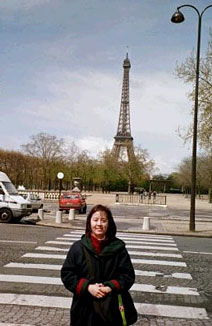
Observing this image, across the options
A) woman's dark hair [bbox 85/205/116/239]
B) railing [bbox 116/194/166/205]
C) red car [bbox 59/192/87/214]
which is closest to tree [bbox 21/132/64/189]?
railing [bbox 116/194/166/205]

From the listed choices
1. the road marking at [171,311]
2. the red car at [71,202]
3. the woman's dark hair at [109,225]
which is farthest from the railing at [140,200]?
the woman's dark hair at [109,225]

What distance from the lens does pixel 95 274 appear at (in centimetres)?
307

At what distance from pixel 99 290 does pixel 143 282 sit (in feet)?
15.0

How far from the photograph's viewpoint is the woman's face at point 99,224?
3217mm

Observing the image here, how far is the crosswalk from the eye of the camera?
5.74 meters

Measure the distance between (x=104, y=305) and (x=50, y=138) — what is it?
63967 mm

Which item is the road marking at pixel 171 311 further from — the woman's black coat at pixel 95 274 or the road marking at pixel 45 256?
the road marking at pixel 45 256

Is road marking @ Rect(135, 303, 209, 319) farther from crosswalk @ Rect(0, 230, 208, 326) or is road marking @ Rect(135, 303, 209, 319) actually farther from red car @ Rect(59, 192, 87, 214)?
red car @ Rect(59, 192, 87, 214)

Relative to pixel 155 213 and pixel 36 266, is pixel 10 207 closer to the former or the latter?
pixel 36 266

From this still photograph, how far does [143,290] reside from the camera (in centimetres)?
670

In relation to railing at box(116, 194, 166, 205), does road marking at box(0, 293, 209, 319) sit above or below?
below

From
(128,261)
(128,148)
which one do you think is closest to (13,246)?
(128,261)

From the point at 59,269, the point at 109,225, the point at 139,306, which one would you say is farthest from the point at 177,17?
the point at 109,225

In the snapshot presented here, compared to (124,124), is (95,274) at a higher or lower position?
lower
